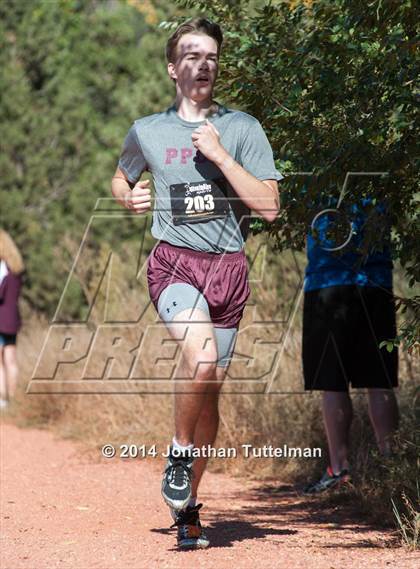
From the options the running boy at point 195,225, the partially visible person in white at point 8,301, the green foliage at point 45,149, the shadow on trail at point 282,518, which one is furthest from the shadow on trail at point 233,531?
the green foliage at point 45,149

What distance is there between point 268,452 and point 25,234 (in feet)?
41.4

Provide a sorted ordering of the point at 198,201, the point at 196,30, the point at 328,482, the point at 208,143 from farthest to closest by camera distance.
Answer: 1. the point at 328,482
2. the point at 196,30
3. the point at 198,201
4. the point at 208,143

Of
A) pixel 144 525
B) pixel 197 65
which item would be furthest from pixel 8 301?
pixel 197 65

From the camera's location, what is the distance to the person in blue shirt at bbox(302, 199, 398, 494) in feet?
23.3

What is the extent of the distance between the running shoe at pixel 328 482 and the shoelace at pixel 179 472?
1927 millimetres

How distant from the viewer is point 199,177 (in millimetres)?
5336

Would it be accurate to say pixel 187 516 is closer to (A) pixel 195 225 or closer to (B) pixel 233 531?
(B) pixel 233 531

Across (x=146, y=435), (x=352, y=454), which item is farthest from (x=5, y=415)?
(x=352, y=454)

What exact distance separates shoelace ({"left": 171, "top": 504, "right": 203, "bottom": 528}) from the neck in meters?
1.72

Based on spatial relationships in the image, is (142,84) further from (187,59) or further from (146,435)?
(187,59)

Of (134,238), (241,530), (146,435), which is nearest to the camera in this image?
(241,530)

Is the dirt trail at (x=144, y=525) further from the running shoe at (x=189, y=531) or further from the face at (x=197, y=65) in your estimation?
the face at (x=197, y=65)

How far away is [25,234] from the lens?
20.1 m

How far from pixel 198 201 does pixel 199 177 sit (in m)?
0.12
